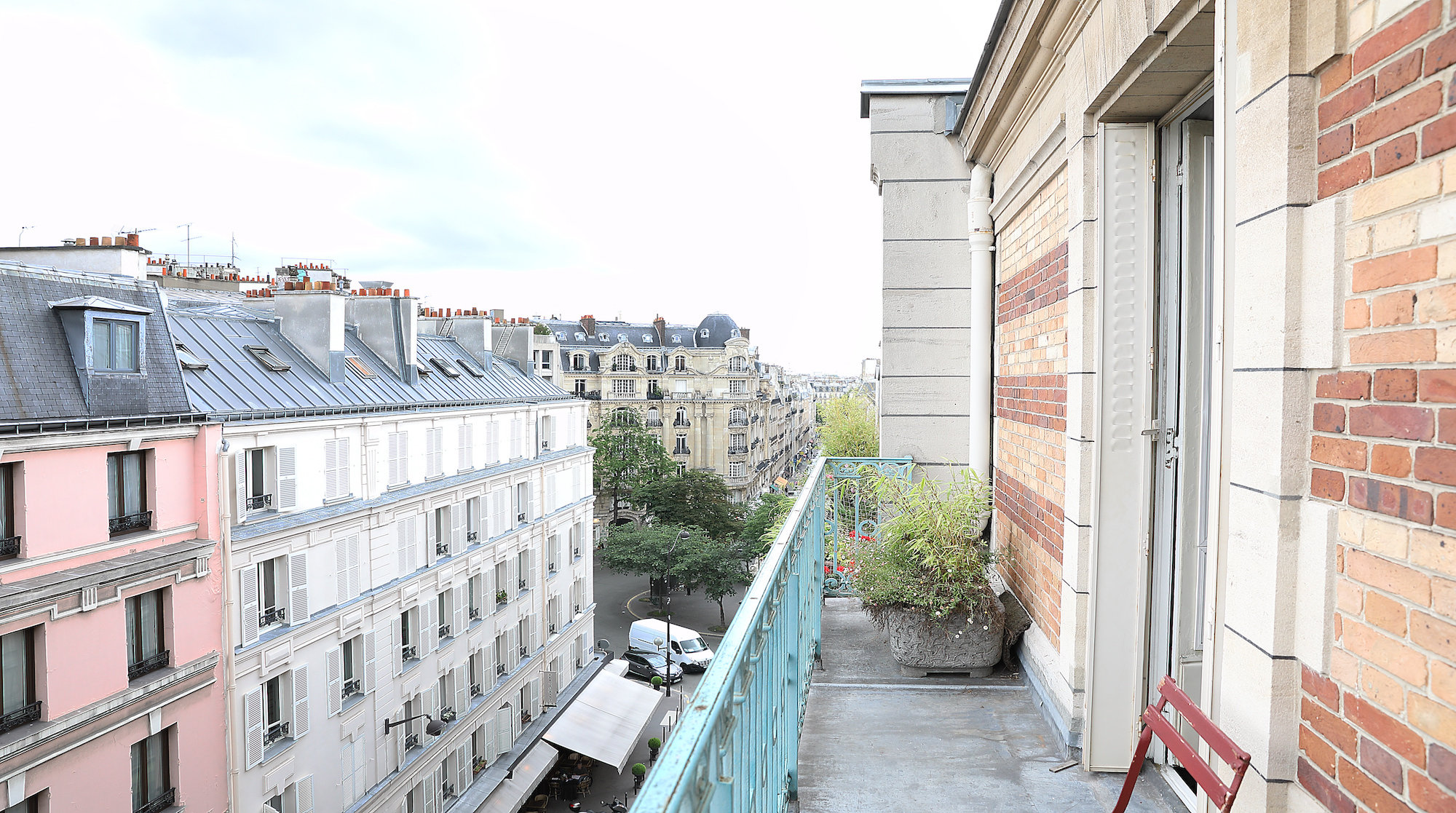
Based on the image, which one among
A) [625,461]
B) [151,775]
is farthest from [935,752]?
[625,461]

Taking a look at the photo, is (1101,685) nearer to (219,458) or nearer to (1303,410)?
(1303,410)

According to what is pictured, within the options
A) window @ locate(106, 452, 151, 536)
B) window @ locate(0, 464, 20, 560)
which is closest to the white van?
window @ locate(106, 452, 151, 536)

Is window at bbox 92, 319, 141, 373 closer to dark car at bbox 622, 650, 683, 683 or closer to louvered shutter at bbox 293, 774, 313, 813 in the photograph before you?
louvered shutter at bbox 293, 774, 313, 813

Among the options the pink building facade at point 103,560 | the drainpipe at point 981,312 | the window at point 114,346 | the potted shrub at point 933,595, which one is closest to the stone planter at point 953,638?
the potted shrub at point 933,595

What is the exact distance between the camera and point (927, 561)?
456 cm

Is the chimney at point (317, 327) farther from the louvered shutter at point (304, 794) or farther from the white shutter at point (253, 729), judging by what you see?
the louvered shutter at point (304, 794)

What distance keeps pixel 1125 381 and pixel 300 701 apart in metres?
14.7

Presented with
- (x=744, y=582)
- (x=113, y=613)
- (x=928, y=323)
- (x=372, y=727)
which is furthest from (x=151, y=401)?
(x=744, y=582)

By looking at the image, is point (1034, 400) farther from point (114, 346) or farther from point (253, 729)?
point (253, 729)

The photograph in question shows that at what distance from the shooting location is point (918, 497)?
509 centimetres

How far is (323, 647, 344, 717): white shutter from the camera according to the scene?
14250 mm

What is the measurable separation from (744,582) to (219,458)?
23.2 m

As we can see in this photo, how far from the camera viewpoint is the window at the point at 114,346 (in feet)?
35.7

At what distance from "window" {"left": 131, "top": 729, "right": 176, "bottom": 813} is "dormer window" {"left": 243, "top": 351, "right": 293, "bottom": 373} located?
6271 millimetres
